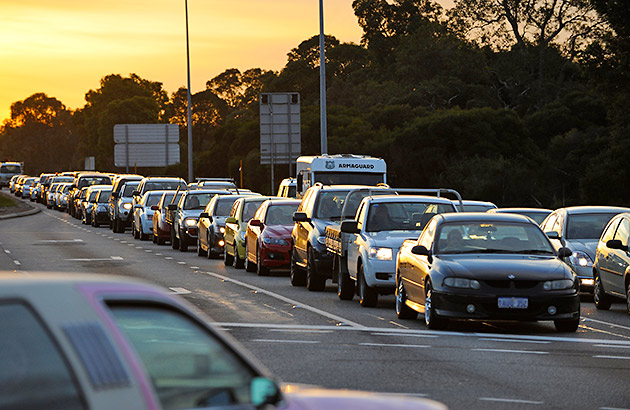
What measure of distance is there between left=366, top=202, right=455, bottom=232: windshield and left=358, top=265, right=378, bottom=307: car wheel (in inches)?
33.7

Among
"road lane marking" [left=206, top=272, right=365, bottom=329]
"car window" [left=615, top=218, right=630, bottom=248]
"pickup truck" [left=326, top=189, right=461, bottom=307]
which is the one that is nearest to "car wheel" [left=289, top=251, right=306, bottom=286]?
"road lane marking" [left=206, top=272, right=365, bottom=329]

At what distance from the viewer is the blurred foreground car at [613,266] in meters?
19.2

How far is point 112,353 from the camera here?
13.3 feet

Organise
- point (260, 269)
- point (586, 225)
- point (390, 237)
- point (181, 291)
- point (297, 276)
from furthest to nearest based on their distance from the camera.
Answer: point (260, 269) < point (297, 276) < point (586, 225) < point (181, 291) < point (390, 237)

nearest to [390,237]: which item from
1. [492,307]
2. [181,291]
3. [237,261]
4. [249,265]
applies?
[492,307]

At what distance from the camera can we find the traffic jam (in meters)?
4.06

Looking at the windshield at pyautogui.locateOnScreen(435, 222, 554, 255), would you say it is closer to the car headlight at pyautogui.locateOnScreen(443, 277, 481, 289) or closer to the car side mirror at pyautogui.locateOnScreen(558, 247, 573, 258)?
the car side mirror at pyautogui.locateOnScreen(558, 247, 573, 258)

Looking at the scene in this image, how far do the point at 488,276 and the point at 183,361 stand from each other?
38.5ft

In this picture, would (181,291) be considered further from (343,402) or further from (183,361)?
(183,361)

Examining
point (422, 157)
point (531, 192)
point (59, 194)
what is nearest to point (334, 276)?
point (531, 192)

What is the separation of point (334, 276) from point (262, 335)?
5934mm

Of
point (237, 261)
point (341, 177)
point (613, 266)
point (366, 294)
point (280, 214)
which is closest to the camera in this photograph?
point (613, 266)

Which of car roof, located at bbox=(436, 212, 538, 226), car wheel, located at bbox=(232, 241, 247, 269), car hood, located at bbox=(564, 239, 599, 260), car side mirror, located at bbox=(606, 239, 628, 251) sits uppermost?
car roof, located at bbox=(436, 212, 538, 226)

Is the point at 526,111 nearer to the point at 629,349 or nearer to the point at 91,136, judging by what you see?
the point at 629,349
